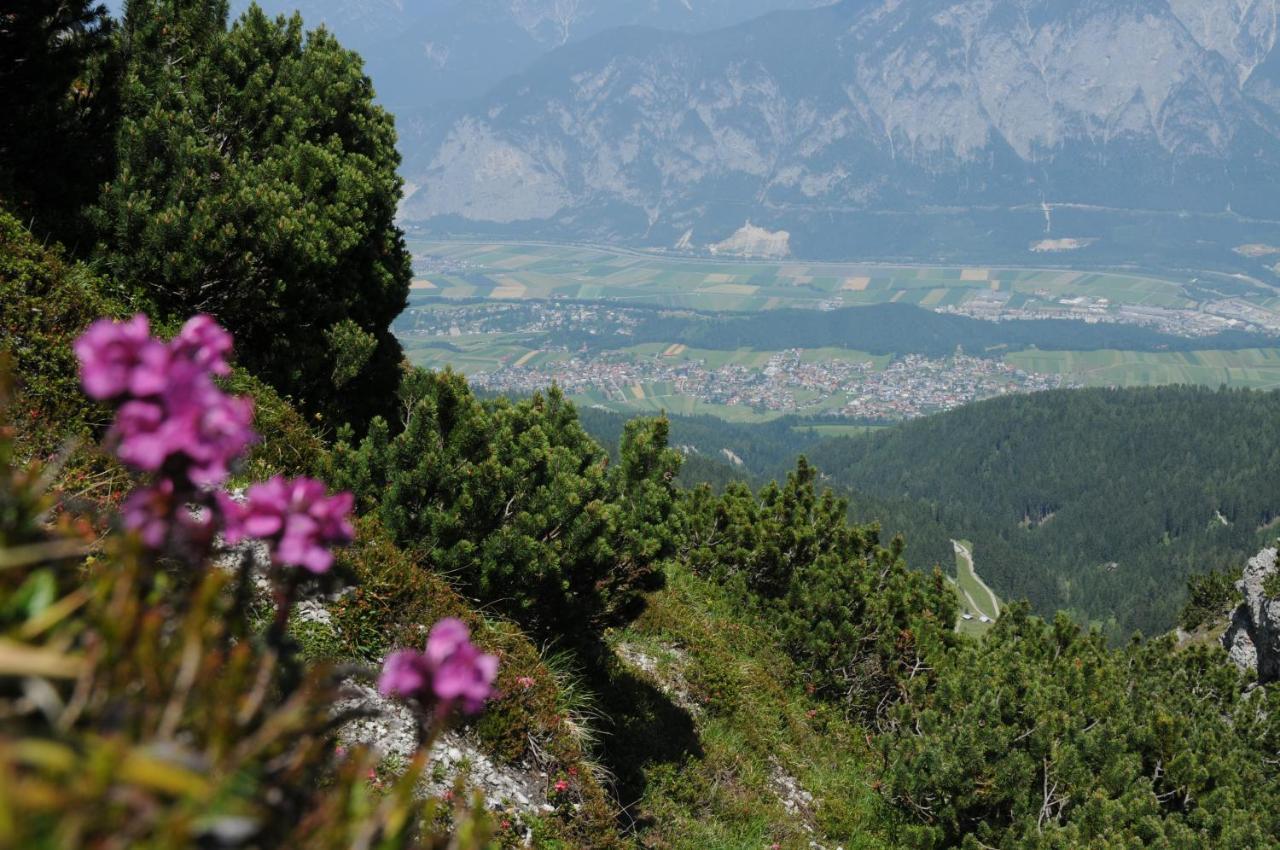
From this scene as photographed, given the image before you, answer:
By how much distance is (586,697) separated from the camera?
7.88m

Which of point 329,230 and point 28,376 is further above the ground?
point 329,230

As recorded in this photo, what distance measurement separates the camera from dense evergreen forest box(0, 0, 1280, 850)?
1344mm

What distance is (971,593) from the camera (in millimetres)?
144125

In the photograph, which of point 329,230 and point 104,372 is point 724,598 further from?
point 104,372

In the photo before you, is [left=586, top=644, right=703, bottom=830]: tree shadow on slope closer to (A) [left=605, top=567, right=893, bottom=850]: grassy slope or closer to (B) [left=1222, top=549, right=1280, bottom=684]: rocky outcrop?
(A) [left=605, top=567, right=893, bottom=850]: grassy slope

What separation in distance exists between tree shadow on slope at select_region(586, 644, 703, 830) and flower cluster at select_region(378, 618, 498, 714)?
6228mm

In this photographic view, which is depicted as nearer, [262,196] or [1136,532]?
[262,196]

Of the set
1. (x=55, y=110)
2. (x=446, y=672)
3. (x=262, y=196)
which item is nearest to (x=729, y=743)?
(x=262, y=196)

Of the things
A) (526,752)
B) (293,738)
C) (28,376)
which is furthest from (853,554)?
(293,738)

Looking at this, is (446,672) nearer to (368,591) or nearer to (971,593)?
(368,591)

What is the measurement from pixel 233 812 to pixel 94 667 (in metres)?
0.33

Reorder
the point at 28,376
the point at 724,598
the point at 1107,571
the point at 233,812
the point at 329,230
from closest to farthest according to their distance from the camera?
the point at 233,812, the point at 28,376, the point at 329,230, the point at 724,598, the point at 1107,571

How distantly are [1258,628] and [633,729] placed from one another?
27538mm

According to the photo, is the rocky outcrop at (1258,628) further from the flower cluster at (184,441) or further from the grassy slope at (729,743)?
the flower cluster at (184,441)
